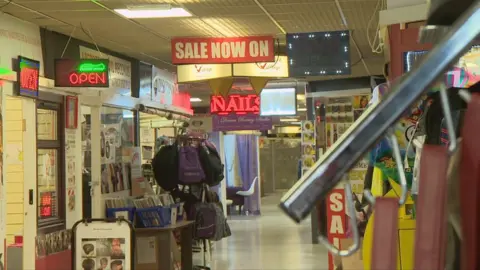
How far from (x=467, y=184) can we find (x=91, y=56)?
28.9ft

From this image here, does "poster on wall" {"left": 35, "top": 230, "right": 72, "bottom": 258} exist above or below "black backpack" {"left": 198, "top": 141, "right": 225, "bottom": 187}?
below

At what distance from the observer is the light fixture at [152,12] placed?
7.17 meters

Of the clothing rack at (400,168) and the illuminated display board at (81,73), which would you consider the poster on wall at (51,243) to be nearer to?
the illuminated display board at (81,73)

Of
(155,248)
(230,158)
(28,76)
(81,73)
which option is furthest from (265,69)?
(230,158)

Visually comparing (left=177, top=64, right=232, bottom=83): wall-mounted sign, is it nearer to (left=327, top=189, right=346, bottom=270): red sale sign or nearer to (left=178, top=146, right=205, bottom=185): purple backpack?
(left=178, top=146, right=205, bottom=185): purple backpack

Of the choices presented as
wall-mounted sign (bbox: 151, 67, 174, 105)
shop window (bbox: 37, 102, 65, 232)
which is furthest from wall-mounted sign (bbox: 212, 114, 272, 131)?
shop window (bbox: 37, 102, 65, 232)

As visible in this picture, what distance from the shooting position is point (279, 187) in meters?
29.0

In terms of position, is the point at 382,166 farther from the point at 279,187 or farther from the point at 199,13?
the point at 279,187

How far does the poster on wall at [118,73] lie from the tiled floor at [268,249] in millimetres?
2816

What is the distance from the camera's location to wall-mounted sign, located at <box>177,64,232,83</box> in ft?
30.3

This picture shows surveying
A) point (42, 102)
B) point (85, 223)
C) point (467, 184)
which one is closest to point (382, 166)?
point (467, 184)

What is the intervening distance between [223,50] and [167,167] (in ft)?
5.68

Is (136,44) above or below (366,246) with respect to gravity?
above

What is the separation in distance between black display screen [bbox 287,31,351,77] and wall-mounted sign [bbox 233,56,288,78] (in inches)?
24.0
